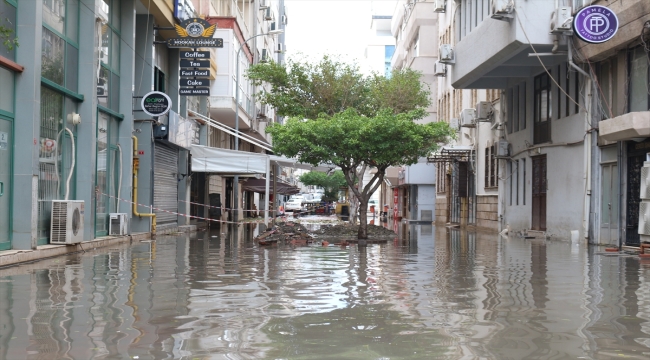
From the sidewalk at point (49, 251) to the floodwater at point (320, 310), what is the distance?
35 cm

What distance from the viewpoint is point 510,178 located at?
33.6 metres

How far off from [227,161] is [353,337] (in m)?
23.8

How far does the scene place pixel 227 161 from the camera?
98.8 ft

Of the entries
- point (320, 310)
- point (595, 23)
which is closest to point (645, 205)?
point (595, 23)

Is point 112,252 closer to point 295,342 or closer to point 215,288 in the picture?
point 215,288

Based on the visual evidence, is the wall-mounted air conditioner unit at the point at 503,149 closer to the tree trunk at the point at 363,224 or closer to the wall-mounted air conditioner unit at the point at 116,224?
the tree trunk at the point at 363,224

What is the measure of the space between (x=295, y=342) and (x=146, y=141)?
20294 millimetres

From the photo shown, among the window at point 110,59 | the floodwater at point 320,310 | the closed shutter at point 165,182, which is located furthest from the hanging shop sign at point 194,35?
the floodwater at point 320,310

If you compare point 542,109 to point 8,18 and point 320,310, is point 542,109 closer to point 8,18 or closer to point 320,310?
point 8,18

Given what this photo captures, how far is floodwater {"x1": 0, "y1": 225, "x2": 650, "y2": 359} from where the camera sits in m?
6.21

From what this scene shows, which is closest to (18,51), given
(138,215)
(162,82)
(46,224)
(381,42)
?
(46,224)

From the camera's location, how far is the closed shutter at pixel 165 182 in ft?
91.6

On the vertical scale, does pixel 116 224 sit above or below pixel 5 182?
below

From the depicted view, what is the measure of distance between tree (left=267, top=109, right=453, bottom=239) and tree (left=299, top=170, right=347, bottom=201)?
86.7 metres
